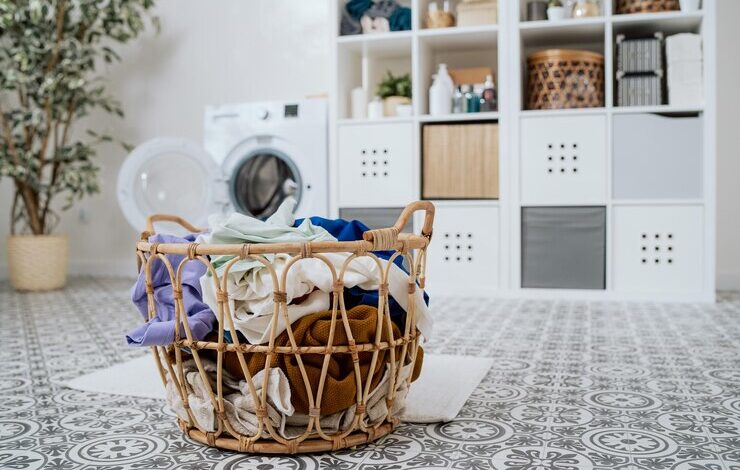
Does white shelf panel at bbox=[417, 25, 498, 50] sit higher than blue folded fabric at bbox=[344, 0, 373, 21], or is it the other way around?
blue folded fabric at bbox=[344, 0, 373, 21]

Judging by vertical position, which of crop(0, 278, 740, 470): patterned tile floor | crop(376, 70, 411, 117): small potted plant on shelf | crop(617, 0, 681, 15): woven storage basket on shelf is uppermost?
crop(617, 0, 681, 15): woven storage basket on shelf

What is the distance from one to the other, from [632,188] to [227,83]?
2.21 metres

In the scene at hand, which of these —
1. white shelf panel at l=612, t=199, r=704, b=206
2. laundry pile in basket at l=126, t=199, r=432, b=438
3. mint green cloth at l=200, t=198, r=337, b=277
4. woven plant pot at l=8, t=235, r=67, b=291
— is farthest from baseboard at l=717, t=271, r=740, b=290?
woven plant pot at l=8, t=235, r=67, b=291

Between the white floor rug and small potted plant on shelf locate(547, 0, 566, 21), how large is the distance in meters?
1.82

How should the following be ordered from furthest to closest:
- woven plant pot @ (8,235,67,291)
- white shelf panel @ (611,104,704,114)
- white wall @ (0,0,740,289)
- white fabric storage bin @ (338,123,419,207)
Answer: white wall @ (0,0,740,289) → woven plant pot @ (8,235,67,291) → white fabric storage bin @ (338,123,419,207) → white shelf panel @ (611,104,704,114)

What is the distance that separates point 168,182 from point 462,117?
1414 millimetres

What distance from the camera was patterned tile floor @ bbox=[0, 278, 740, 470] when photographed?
1172 millimetres

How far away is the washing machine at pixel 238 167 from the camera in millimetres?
3377

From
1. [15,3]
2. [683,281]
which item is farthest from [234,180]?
[683,281]

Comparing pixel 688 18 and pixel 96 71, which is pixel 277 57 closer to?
pixel 96 71

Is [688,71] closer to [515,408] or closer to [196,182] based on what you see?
[515,408]

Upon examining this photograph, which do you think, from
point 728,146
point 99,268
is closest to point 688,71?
point 728,146

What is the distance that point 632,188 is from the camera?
10.0 feet

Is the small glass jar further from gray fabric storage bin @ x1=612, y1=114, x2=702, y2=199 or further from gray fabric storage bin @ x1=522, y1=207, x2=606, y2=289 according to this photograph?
gray fabric storage bin @ x1=522, y1=207, x2=606, y2=289
